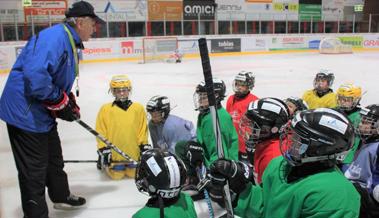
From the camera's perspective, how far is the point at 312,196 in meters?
1.18

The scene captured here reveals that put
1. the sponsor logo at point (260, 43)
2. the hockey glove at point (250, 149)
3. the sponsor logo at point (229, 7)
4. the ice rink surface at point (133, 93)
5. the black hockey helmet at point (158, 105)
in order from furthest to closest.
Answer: the sponsor logo at point (229, 7) < the sponsor logo at point (260, 43) < the black hockey helmet at point (158, 105) < the ice rink surface at point (133, 93) < the hockey glove at point (250, 149)

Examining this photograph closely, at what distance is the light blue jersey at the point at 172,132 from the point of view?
302cm

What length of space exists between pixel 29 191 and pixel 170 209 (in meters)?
1.07

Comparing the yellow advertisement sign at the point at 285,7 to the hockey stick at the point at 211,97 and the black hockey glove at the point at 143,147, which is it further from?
the hockey stick at the point at 211,97

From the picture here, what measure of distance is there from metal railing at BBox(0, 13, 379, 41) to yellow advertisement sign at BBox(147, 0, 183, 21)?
210mm

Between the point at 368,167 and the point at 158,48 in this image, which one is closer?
the point at 368,167

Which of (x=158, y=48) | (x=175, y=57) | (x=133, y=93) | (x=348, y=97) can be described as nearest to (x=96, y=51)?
(x=158, y=48)

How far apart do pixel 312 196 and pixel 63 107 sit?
57.6 inches

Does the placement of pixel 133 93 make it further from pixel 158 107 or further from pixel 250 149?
pixel 250 149

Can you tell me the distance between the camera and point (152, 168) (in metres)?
1.42

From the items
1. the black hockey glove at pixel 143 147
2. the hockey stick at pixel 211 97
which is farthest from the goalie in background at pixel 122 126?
the hockey stick at pixel 211 97

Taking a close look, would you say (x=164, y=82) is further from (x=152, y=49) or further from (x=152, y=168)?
(x=152, y=168)

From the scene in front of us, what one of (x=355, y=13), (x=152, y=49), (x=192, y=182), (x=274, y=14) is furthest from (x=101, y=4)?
(x=192, y=182)

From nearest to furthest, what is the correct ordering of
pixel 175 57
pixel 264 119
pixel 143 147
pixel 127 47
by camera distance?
pixel 264 119, pixel 143 147, pixel 175 57, pixel 127 47
